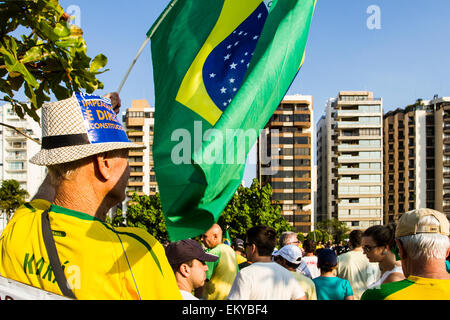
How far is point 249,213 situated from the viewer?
4888cm

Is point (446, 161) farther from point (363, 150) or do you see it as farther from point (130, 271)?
point (130, 271)

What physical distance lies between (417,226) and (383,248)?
8.98 ft

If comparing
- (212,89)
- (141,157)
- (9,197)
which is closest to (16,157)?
(141,157)

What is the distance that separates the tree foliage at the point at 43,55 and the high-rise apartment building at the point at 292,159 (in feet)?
287

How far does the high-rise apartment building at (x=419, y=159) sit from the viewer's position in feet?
326

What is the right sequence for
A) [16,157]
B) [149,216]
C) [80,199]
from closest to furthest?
[80,199], [149,216], [16,157]

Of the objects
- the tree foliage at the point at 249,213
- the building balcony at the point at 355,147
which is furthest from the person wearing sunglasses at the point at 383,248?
the building balcony at the point at 355,147

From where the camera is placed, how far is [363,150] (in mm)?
100938

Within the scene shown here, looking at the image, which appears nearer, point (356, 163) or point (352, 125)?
point (356, 163)

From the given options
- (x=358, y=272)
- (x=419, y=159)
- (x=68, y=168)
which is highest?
(x=419, y=159)

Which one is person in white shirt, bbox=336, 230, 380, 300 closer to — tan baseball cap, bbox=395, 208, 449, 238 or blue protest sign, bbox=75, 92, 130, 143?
tan baseball cap, bbox=395, 208, 449, 238

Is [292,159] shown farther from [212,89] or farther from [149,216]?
[212,89]

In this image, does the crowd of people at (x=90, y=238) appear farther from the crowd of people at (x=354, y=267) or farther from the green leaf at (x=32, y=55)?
the green leaf at (x=32, y=55)

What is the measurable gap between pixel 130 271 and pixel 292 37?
169 cm
